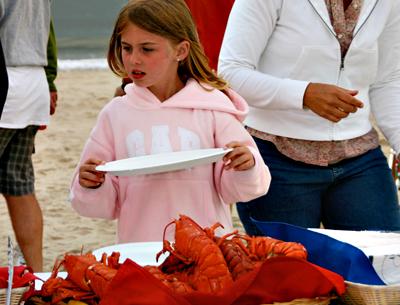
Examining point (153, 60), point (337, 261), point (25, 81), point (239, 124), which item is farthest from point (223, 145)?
point (25, 81)

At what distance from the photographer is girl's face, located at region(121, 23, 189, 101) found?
2.84 metres

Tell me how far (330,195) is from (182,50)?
27.7 inches

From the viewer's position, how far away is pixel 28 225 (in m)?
4.51

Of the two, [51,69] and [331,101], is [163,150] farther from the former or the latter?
[51,69]

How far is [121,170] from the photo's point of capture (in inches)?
97.6

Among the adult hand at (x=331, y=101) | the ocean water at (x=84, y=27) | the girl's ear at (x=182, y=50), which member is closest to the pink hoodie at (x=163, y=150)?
the girl's ear at (x=182, y=50)

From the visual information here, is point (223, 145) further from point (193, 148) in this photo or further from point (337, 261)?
point (337, 261)

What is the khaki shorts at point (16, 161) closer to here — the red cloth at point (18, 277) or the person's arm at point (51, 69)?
the person's arm at point (51, 69)

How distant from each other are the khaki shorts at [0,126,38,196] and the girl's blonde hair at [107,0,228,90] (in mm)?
1365

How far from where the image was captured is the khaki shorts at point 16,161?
171 inches

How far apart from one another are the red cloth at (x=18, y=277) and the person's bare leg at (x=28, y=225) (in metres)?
2.27

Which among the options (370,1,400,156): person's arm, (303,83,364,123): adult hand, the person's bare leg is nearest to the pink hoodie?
(303,83,364,123): adult hand

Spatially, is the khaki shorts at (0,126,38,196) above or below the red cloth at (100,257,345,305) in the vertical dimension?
below

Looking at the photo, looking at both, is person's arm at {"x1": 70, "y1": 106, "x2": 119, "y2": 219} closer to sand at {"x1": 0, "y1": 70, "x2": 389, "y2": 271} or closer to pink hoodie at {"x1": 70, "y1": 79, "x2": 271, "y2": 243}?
pink hoodie at {"x1": 70, "y1": 79, "x2": 271, "y2": 243}
